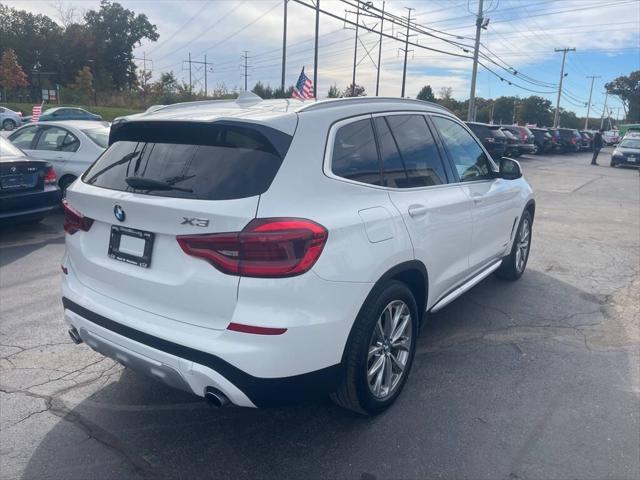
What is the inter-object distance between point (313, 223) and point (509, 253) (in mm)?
3641

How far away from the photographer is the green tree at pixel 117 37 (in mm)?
68188

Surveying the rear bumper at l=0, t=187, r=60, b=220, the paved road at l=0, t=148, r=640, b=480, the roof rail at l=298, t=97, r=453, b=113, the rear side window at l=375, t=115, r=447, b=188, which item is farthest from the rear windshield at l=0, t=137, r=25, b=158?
the rear side window at l=375, t=115, r=447, b=188

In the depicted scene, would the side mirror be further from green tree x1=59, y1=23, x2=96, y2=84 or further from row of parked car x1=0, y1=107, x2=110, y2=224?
green tree x1=59, y1=23, x2=96, y2=84

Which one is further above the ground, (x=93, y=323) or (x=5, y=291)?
(x=93, y=323)

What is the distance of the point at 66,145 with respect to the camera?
9.29 meters

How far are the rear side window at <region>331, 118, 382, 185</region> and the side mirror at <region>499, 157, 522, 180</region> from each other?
2.10 metres

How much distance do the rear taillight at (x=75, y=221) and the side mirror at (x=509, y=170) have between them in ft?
11.5

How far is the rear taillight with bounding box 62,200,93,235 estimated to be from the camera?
123 inches

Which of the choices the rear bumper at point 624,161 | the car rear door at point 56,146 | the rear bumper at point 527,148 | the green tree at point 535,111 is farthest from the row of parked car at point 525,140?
the green tree at point 535,111

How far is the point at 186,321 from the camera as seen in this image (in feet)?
8.67

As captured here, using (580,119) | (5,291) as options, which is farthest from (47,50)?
(580,119)

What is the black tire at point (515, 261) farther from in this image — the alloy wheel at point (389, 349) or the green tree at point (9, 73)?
the green tree at point (9, 73)

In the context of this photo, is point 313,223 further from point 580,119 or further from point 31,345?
point 580,119

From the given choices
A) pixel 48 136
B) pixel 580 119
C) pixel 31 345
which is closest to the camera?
pixel 31 345
